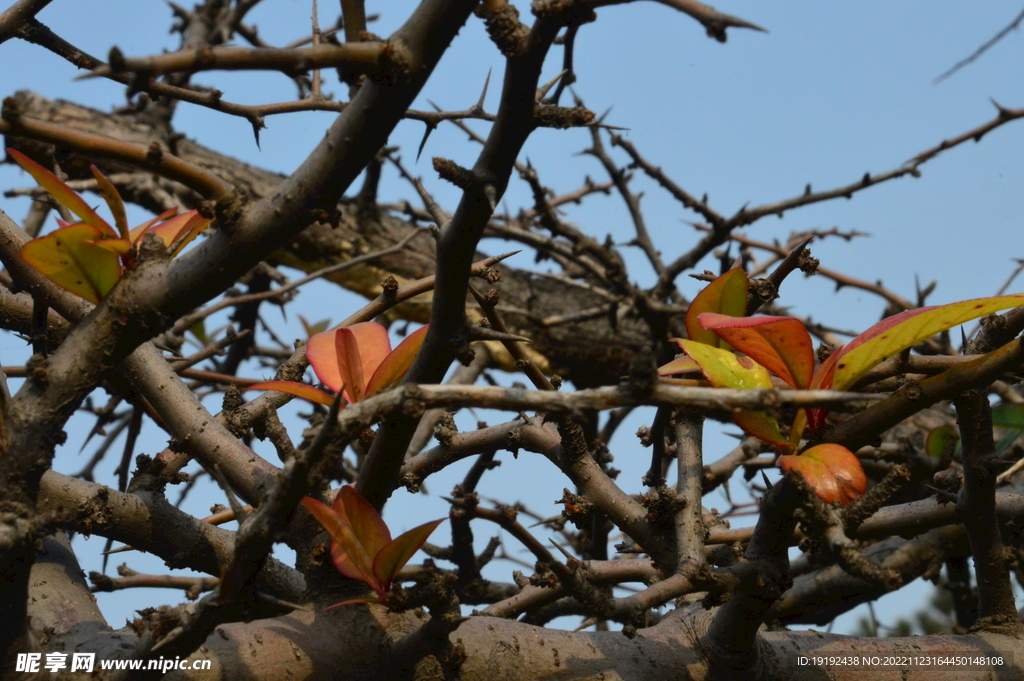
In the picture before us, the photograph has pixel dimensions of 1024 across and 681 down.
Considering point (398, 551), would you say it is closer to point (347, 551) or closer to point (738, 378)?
point (347, 551)

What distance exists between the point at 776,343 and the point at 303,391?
0.53 meters

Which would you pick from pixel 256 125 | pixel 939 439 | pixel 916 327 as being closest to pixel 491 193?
pixel 916 327

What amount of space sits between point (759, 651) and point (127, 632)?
0.81 m

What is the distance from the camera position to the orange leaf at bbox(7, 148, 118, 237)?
77 cm

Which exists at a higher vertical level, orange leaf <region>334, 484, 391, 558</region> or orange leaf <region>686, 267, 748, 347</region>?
orange leaf <region>686, 267, 748, 347</region>

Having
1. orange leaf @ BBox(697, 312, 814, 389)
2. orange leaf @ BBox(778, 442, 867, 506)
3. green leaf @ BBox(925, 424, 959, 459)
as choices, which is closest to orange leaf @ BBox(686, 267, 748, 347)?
orange leaf @ BBox(697, 312, 814, 389)

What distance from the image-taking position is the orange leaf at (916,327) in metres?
0.71

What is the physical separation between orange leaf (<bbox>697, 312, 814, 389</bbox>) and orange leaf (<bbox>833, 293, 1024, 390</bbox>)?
0.16ft

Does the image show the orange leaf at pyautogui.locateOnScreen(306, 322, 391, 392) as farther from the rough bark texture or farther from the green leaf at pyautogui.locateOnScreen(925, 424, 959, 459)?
the rough bark texture

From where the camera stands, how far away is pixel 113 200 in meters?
0.81

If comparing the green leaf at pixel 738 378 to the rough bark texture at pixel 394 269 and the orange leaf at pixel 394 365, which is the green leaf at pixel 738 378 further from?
the rough bark texture at pixel 394 269

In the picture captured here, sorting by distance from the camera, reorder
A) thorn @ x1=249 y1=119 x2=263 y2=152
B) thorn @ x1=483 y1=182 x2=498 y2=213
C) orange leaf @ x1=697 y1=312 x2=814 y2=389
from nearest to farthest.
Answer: thorn @ x1=483 y1=182 x2=498 y2=213 → orange leaf @ x1=697 y1=312 x2=814 y2=389 → thorn @ x1=249 y1=119 x2=263 y2=152

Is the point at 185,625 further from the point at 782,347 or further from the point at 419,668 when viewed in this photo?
the point at 782,347

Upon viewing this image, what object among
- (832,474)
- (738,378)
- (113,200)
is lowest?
(832,474)
